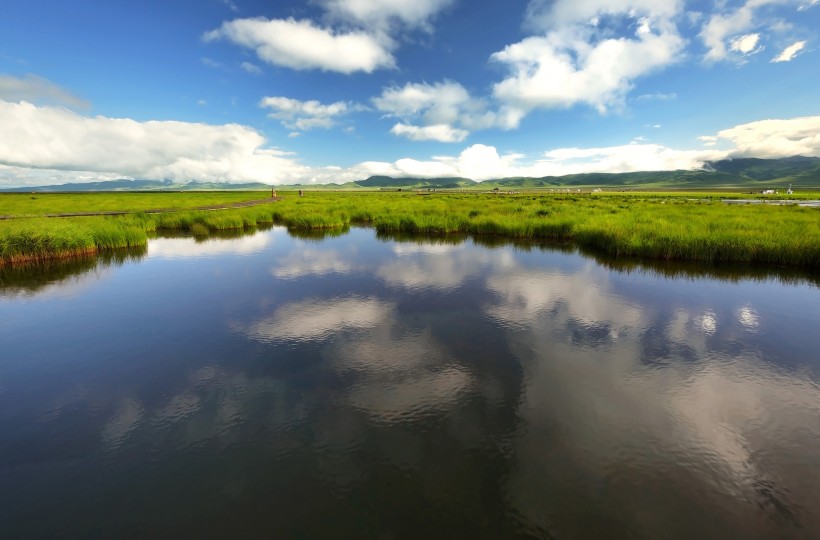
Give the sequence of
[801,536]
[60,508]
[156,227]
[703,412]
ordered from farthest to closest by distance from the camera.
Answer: [156,227] → [703,412] → [60,508] → [801,536]

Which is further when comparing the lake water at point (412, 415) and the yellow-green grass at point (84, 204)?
the yellow-green grass at point (84, 204)

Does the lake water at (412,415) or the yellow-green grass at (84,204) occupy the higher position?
the yellow-green grass at (84,204)

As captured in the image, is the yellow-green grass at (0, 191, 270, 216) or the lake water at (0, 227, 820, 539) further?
the yellow-green grass at (0, 191, 270, 216)

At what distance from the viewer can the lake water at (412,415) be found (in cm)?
580

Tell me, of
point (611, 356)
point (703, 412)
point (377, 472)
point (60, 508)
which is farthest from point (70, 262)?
point (703, 412)

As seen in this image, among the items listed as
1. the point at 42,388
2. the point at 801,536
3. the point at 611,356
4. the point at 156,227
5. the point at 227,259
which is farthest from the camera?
the point at 156,227

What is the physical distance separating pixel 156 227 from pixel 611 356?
156 ft

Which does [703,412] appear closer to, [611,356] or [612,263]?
[611,356]

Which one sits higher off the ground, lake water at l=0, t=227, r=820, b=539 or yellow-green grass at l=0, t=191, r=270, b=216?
yellow-green grass at l=0, t=191, r=270, b=216

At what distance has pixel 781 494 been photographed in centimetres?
609

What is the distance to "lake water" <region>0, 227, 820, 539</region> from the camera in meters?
5.80

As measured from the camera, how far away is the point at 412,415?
26.9ft

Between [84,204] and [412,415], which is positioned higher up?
[84,204]

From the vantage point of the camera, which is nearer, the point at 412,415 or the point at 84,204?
the point at 412,415
